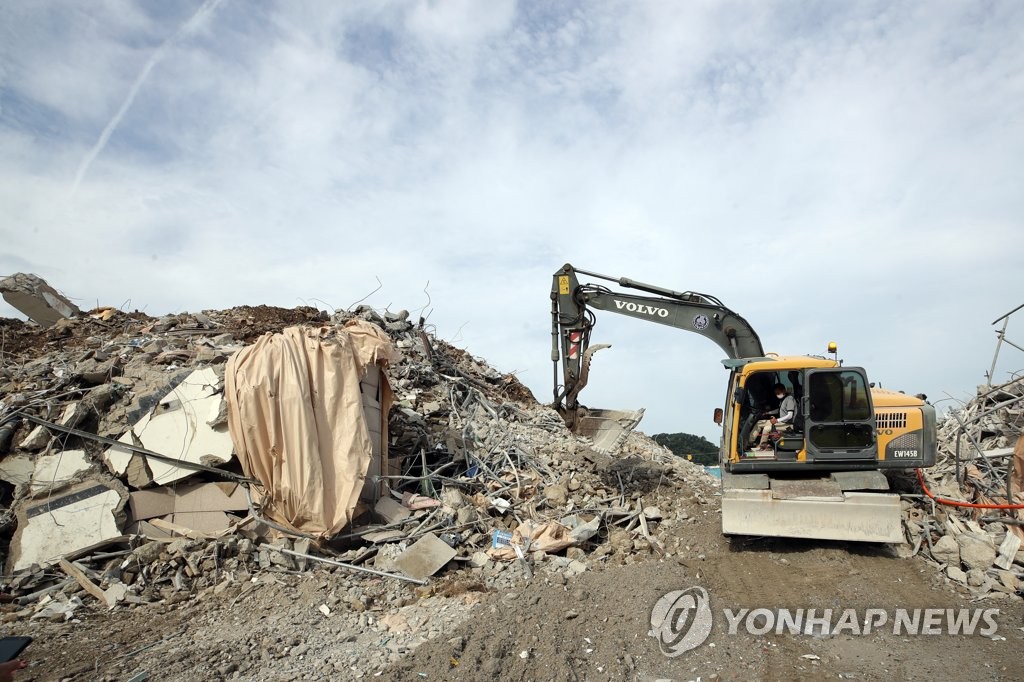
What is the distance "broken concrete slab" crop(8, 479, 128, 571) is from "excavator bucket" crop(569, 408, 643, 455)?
5.90m

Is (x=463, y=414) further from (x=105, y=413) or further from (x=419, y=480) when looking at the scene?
(x=105, y=413)

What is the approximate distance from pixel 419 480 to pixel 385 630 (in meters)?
3.06

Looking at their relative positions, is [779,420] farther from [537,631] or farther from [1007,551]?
[537,631]

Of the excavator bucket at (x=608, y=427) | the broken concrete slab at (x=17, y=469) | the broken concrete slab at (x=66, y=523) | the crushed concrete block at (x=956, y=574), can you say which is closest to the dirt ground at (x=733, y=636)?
the crushed concrete block at (x=956, y=574)

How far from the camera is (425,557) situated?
6789mm

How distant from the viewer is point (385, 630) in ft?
18.6

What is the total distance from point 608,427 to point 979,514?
15.2 feet

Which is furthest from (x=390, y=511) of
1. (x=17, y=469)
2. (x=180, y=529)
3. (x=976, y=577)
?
(x=976, y=577)

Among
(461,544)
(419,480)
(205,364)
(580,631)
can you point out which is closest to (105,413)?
(205,364)

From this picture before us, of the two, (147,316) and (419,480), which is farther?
(147,316)

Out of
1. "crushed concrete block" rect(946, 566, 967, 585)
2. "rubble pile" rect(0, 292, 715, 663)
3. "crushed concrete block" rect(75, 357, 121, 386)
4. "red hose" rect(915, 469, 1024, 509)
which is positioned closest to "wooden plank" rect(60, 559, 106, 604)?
"rubble pile" rect(0, 292, 715, 663)

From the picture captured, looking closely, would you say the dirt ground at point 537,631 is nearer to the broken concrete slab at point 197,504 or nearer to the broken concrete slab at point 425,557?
the broken concrete slab at point 425,557

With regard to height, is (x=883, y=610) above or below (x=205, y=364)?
below

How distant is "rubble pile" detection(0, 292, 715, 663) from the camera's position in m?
6.39
